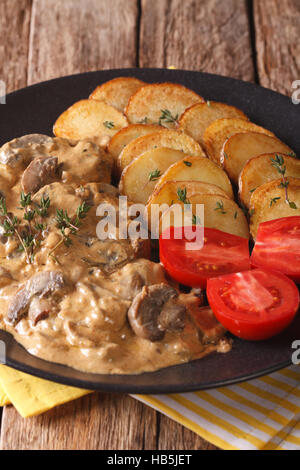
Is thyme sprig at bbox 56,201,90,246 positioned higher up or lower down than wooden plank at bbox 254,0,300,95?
lower down

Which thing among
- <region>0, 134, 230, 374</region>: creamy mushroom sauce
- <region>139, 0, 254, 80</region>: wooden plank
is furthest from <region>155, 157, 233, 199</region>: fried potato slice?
<region>139, 0, 254, 80</region>: wooden plank

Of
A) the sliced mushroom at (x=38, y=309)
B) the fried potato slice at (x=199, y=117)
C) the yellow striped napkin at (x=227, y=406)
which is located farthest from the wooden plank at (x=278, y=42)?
the sliced mushroom at (x=38, y=309)

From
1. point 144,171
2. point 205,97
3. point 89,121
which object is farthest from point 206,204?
point 205,97

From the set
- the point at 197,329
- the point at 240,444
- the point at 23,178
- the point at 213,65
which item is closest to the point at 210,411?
the point at 240,444

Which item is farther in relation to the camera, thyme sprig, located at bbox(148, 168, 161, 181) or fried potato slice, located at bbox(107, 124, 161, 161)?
fried potato slice, located at bbox(107, 124, 161, 161)

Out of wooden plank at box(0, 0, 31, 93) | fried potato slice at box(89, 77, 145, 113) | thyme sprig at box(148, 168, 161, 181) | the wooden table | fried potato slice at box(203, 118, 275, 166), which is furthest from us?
the wooden table

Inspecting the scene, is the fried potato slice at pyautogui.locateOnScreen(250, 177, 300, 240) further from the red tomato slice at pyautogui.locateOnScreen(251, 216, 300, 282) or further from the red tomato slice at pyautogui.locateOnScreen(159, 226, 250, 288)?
the red tomato slice at pyautogui.locateOnScreen(159, 226, 250, 288)

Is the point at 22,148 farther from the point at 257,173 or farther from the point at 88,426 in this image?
the point at 88,426
